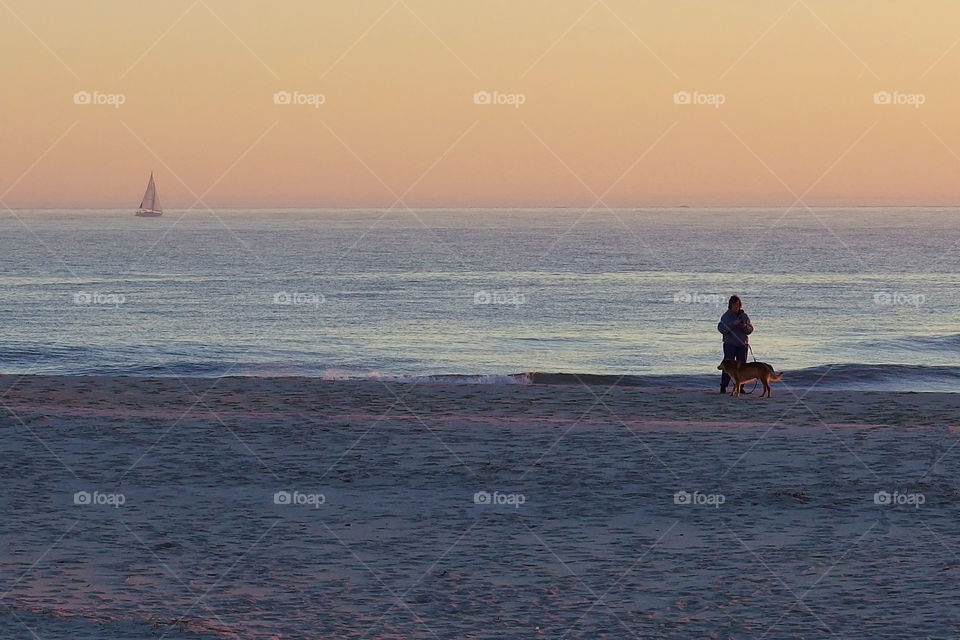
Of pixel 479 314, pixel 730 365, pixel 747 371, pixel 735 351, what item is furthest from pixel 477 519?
pixel 479 314

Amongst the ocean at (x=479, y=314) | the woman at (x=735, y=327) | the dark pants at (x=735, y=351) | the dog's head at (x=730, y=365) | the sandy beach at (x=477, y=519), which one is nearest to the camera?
the sandy beach at (x=477, y=519)

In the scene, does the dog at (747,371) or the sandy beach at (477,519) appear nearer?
the sandy beach at (477,519)

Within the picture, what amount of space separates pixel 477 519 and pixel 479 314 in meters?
39.6

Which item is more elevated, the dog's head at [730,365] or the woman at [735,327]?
the woman at [735,327]

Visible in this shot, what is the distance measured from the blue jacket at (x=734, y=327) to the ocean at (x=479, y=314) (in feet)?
26.7

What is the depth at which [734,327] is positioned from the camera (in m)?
19.9

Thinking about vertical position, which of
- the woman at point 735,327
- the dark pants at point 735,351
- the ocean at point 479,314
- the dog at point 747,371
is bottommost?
the dog at point 747,371

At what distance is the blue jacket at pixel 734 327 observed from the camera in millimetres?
19797

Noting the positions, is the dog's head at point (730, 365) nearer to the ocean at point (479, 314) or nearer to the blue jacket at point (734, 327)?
the blue jacket at point (734, 327)

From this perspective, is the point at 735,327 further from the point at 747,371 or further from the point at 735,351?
the point at 747,371

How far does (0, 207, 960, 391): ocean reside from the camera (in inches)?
1423

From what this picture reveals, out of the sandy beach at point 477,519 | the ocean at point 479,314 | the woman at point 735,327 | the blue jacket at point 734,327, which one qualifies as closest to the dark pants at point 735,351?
the woman at point 735,327

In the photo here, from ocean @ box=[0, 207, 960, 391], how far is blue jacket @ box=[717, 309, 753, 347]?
26.7 feet

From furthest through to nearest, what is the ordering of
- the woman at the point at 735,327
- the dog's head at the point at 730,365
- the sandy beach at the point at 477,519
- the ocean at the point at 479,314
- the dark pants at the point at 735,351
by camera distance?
the ocean at the point at 479,314
the dark pants at the point at 735,351
the dog's head at the point at 730,365
the woman at the point at 735,327
the sandy beach at the point at 477,519
